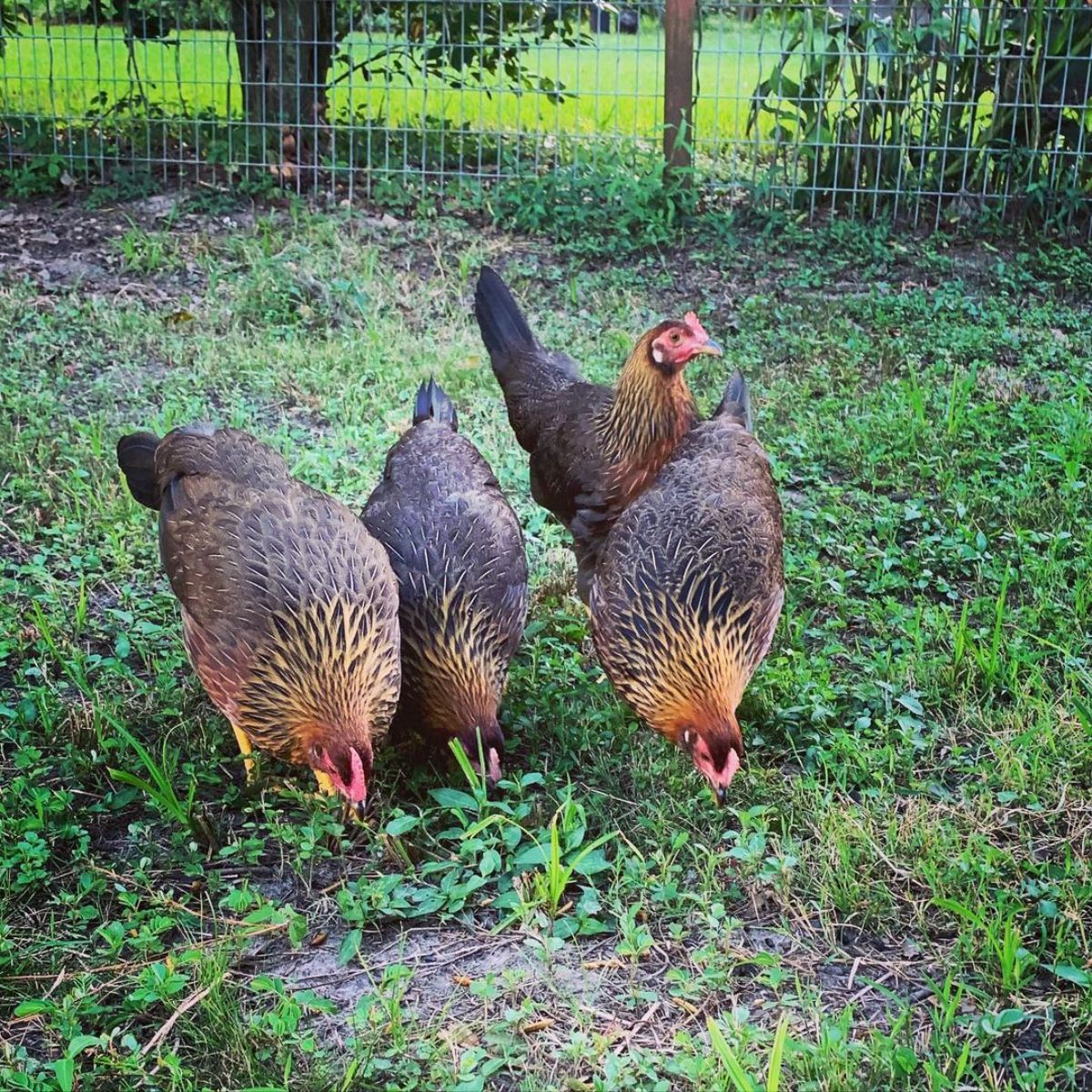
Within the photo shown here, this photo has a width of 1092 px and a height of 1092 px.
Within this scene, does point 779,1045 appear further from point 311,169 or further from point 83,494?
point 311,169

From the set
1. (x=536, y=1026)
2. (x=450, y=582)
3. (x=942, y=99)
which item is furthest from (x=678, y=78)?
(x=536, y=1026)

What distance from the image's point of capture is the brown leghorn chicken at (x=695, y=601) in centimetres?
287

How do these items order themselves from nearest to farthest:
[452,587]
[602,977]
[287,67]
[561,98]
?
[602,977]
[452,587]
[561,98]
[287,67]

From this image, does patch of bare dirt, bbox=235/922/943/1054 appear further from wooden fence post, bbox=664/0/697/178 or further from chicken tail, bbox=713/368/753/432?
wooden fence post, bbox=664/0/697/178

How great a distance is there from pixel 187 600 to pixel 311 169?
5046 millimetres

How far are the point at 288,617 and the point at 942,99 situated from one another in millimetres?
5662

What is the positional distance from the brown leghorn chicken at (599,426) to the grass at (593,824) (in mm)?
234

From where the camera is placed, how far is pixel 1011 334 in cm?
553

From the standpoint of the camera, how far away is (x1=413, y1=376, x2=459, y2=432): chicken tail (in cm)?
379


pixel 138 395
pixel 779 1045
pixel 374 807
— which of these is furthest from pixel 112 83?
pixel 779 1045

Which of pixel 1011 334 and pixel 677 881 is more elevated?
pixel 1011 334

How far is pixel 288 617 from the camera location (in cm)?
279

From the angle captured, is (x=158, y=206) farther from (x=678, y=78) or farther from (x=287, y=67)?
(x=678, y=78)

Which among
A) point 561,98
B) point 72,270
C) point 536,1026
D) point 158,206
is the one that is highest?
point 561,98
